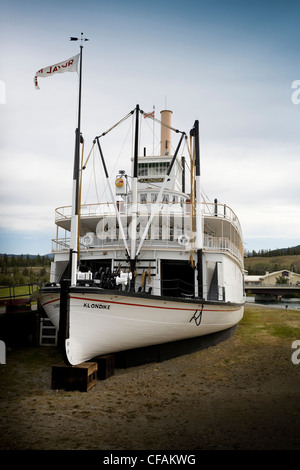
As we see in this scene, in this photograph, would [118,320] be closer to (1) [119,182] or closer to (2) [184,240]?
(2) [184,240]

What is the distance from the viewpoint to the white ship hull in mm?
10227

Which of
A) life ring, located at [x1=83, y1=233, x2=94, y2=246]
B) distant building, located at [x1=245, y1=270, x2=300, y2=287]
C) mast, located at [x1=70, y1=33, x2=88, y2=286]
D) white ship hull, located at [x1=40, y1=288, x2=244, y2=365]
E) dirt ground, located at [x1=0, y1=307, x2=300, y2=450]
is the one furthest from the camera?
distant building, located at [x1=245, y1=270, x2=300, y2=287]

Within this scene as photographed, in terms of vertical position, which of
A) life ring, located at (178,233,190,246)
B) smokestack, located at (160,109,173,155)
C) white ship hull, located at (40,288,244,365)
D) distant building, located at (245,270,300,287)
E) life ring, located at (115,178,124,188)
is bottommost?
distant building, located at (245,270,300,287)

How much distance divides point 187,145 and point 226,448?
39.9ft

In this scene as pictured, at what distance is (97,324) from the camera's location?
1045 centimetres

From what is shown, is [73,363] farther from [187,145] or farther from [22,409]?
[187,145]

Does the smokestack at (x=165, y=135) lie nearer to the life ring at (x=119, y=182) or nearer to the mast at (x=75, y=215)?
the life ring at (x=119, y=182)

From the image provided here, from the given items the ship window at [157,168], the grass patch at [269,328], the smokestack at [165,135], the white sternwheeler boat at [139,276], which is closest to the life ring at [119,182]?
the white sternwheeler boat at [139,276]

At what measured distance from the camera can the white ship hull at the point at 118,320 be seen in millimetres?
10227

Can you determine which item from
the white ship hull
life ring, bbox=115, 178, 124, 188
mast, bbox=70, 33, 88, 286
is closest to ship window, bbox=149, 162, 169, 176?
life ring, bbox=115, 178, 124, 188

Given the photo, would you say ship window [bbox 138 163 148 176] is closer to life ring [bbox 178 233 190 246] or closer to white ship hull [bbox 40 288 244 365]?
life ring [bbox 178 233 190 246]

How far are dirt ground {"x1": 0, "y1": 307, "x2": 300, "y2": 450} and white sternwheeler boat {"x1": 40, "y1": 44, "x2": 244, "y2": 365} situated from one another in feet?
3.96
